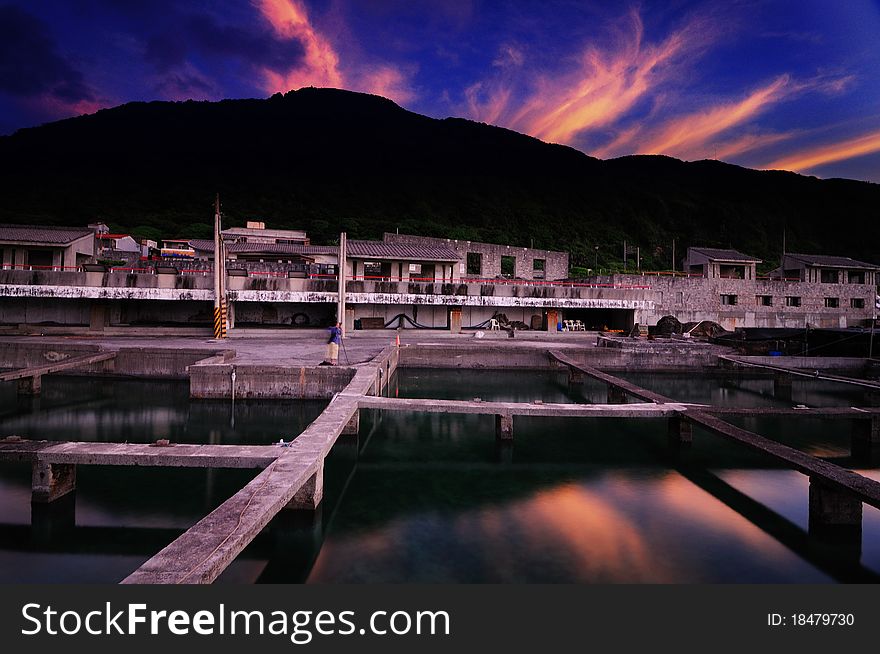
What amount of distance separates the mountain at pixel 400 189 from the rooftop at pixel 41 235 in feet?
106

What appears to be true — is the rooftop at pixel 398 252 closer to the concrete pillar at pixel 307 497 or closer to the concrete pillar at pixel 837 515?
the concrete pillar at pixel 307 497

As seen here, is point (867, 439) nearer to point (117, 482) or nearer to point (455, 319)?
point (117, 482)

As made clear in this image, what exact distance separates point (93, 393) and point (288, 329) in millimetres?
12900

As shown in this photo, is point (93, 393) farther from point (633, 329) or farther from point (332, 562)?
Result: point (633, 329)

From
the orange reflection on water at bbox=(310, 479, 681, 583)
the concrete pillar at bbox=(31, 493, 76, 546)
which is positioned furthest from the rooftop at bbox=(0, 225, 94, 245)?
the orange reflection on water at bbox=(310, 479, 681, 583)

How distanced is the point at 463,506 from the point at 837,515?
26.2 ft

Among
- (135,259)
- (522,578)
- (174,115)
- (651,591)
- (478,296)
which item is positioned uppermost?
(174,115)

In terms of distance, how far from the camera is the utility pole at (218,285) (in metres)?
29.2

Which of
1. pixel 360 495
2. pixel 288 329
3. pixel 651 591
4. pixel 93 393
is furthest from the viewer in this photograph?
pixel 288 329

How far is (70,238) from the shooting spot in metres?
35.8

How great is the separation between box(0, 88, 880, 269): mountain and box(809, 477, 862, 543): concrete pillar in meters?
64.7

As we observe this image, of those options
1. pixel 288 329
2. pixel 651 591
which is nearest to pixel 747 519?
pixel 651 591

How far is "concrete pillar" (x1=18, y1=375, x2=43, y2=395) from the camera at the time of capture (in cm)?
2303

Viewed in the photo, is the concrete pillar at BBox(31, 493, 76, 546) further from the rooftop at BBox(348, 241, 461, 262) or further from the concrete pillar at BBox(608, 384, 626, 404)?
the rooftop at BBox(348, 241, 461, 262)
